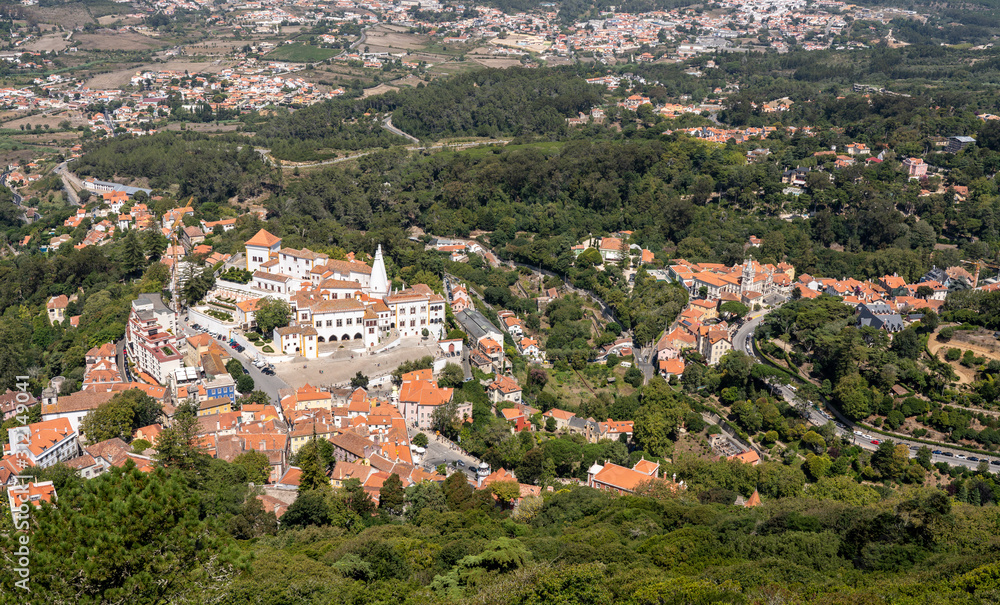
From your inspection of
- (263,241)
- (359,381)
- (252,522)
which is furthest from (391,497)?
(263,241)

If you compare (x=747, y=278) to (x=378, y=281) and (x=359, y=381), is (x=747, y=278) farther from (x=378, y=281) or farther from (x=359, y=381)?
(x=359, y=381)

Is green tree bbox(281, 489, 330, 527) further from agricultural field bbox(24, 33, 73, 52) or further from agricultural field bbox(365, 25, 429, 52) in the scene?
agricultural field bbox(24, 33, 73, 52)

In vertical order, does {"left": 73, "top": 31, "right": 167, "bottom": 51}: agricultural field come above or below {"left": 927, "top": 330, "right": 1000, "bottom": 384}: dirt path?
below

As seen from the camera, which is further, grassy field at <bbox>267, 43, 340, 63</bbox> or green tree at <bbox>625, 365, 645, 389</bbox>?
grassy field at <bbox>267, 43, 340, 63</bbox>

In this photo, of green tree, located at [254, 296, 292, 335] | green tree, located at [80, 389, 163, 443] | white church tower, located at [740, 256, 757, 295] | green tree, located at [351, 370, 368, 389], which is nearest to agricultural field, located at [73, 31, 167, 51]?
green tree, located at [254, 296, 292, 335]

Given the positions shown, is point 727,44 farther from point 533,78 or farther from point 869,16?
point 533,78

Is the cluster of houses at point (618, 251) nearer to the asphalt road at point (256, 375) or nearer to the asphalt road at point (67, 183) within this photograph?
the asphalt road at point (256, 375)

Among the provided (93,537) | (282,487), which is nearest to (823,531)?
(282,487)
